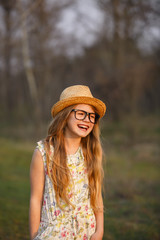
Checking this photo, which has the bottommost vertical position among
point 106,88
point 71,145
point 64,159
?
point 64,159

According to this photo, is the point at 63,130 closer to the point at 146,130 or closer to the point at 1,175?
the point at 1,175

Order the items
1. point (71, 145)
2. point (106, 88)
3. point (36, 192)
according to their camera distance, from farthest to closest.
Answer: point (106, 88) < point (71, 145) < point (36, 192)

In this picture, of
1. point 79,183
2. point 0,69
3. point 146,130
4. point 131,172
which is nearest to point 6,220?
point 79,183

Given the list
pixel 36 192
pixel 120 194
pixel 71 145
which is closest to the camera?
pixel 36 192

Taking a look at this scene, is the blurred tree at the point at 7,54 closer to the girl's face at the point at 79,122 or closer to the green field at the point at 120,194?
the green field at the point at 120,194

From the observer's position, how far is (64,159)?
212cm

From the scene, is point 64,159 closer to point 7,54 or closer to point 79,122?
point 79,122

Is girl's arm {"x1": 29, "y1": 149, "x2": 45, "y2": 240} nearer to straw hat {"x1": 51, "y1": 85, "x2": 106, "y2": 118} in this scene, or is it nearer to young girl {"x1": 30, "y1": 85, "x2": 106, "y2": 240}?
young girl {"x1": 30, "y1": 85, "x2": 106, "y2": 240}

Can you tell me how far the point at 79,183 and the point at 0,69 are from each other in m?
19.6

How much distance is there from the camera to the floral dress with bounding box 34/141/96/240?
198cm

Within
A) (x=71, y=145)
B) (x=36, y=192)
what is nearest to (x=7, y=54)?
(x=71, y=145)

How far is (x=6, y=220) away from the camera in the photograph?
371 cm

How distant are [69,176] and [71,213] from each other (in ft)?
0.89

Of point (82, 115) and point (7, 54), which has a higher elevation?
point (7, 54)
